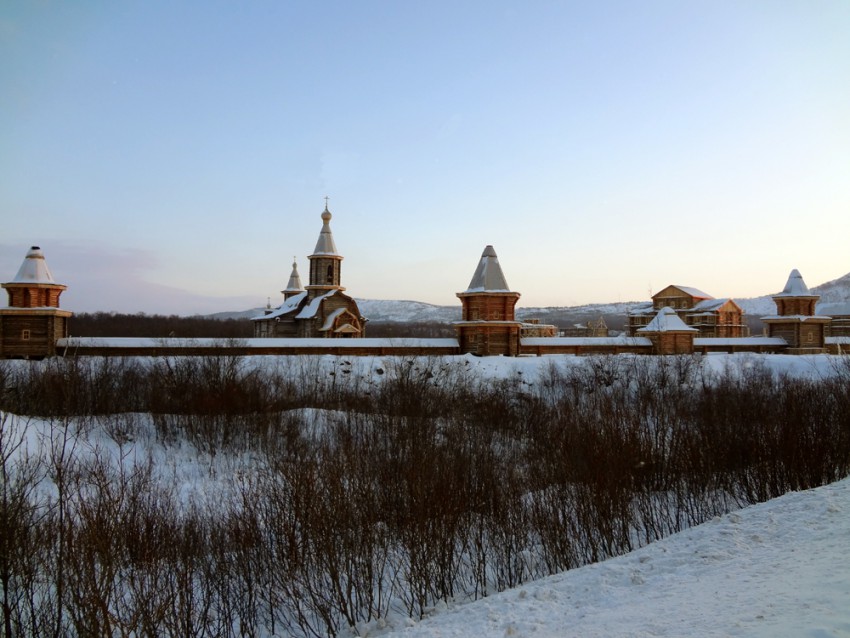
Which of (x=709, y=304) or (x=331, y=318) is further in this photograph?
(x=709, y=304)

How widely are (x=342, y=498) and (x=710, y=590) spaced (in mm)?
3953

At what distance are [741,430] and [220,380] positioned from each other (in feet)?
45.8

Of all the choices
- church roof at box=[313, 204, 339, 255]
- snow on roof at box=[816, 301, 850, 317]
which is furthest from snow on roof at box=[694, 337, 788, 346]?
snow on roof at box=[816, 301, 850, 317]

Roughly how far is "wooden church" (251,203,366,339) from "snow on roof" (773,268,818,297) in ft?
79.7

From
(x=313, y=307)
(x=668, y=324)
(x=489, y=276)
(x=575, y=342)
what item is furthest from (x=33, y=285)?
(x=668, y=324)

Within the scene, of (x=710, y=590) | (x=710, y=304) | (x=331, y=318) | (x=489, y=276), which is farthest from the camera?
(x=710, y=304)

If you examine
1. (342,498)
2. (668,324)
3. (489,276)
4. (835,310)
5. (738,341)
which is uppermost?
(489,276)

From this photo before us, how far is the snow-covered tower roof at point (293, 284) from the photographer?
42075mm

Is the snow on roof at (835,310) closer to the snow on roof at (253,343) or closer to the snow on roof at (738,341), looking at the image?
the snow on roof at (738,341)

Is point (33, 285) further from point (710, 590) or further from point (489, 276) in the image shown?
point (710, 590)

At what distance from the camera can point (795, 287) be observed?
2958 centimetres

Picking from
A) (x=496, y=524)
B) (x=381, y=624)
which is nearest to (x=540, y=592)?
(x=381, y=624)

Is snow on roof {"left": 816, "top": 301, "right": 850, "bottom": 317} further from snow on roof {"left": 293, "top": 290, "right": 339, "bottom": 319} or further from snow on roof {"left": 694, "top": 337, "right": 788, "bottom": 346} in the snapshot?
snow on roof {"left": 293, "top": 290, "right": 339, "bottom": 319}

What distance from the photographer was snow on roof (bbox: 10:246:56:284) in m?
19.9
